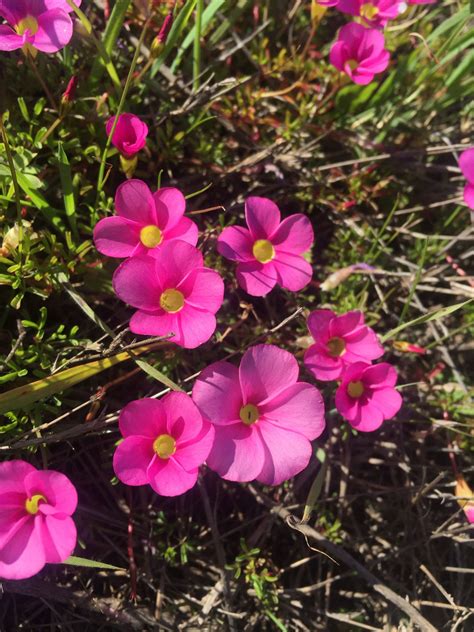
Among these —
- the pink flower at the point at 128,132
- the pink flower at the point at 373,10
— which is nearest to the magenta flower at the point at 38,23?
the pink flower at the point at 128,132

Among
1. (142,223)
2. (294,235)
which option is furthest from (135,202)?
(294,235)

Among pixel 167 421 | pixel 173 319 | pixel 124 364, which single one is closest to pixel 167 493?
pixel 167 421

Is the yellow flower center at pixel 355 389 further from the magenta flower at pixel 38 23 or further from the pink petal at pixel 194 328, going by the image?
the magenta flower at pixel 38 23

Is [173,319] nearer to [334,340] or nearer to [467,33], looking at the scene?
[334,340]

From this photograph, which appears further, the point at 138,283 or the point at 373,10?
the point at 373,10

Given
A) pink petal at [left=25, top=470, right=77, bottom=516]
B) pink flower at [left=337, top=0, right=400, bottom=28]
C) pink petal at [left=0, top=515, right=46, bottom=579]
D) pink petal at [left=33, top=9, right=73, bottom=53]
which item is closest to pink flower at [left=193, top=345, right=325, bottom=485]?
pink petal at [left=25, top=470, right=77, bottom=516]

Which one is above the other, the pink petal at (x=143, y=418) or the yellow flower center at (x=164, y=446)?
the pink petal at (x=143, y=418)

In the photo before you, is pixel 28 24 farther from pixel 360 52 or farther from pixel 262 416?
pixel 262 416
